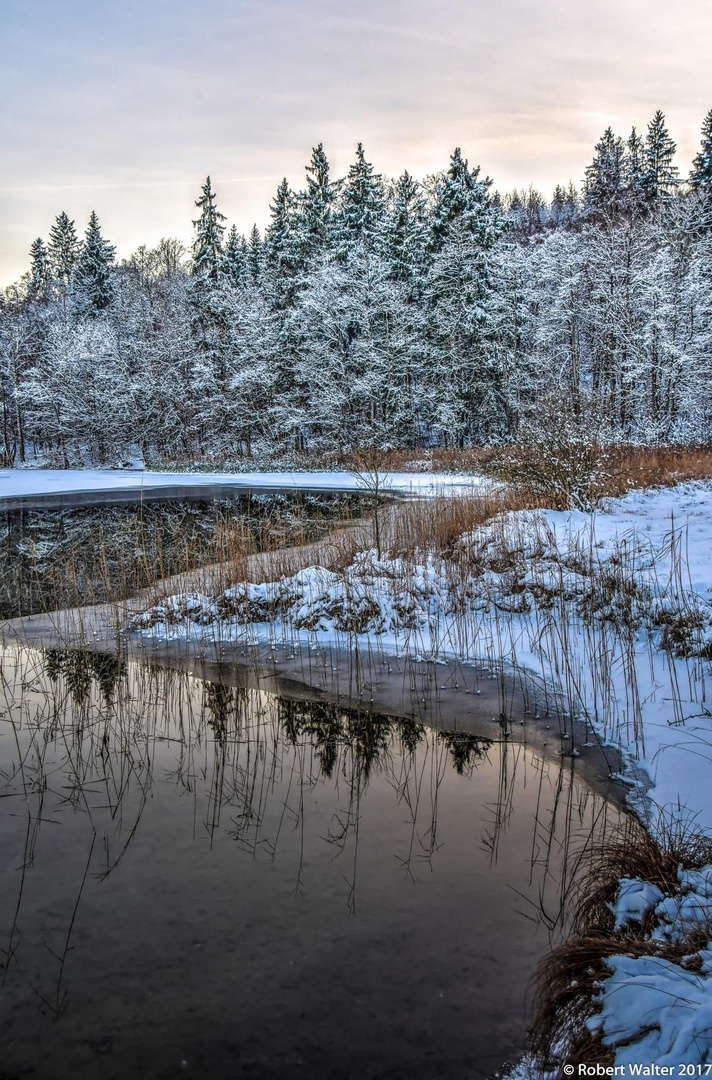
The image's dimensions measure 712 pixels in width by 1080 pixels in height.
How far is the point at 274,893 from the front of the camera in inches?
133

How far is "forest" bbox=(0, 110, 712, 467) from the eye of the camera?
27938mm

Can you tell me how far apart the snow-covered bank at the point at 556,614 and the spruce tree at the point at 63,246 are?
208ft

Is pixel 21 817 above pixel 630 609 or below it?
below

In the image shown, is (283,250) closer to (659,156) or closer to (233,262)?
(233,262)

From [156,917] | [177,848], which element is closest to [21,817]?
[177,848]

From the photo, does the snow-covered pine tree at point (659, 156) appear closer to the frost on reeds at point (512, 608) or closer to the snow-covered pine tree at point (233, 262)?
the snow-covered pine tree at point (233, 262)

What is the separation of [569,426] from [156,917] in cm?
1028

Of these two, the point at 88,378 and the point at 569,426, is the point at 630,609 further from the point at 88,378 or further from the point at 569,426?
the point at 88,378

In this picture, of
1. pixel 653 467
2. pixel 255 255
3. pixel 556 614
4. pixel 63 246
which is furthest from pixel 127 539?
pixel 63 246

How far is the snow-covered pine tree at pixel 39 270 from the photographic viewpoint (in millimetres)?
63500

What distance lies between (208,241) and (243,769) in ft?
123

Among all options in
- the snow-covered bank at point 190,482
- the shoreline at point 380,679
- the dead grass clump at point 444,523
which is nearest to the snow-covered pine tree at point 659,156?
the snow-covered bank at point 190,482

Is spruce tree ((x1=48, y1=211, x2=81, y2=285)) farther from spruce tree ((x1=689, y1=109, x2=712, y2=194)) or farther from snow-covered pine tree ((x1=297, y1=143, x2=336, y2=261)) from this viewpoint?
spruce tree ((x1=689, y1=109, x2=712, y2=194))

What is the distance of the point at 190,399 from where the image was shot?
3997 cm
